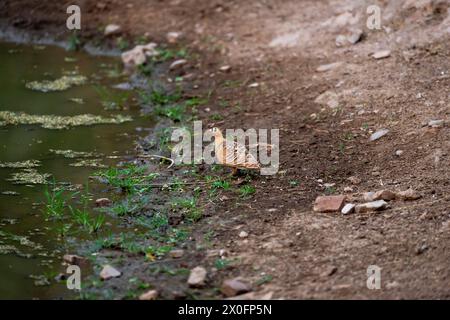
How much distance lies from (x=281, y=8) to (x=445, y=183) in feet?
13.3

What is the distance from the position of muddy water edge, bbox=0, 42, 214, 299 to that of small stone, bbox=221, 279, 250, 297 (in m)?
0.25

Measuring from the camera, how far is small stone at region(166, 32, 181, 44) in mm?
8328

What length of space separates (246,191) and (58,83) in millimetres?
3219

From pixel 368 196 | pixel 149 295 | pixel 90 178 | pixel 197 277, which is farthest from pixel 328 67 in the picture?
pixel 149 295

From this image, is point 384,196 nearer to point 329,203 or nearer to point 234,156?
point 329,203

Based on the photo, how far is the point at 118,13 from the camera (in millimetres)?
8930

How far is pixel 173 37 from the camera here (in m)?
8.38

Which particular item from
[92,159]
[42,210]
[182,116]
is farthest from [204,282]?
[182,116]

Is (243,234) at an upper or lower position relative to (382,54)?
lower

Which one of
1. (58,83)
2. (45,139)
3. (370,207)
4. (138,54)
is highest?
(138,54)

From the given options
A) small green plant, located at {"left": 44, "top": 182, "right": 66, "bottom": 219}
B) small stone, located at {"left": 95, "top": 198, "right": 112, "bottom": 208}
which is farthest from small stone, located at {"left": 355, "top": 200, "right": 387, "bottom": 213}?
small green plant, located at {"left": 44, "top": 182, "right": 66, "bottom": 219}

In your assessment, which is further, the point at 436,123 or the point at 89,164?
the point at 89,164
